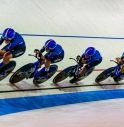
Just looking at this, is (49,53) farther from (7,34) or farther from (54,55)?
(7,34)

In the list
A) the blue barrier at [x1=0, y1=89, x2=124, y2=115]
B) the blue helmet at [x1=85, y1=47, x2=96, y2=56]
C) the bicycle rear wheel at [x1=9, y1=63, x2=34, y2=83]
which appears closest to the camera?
the blue barrier at [x1=0, y1=89, x2=124, y2=115]

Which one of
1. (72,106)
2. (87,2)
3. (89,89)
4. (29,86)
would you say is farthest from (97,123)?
(87,2)

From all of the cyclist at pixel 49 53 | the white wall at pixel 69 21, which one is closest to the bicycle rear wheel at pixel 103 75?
the white wall at pixel 69 21

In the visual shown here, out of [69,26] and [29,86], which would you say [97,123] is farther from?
[69,26]

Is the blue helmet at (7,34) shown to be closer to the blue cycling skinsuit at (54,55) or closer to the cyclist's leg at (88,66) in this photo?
the blue cycling skinsuit at (54,55)

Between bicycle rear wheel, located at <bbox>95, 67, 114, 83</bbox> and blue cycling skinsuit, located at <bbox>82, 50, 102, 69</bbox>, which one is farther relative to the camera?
bicycle rear wheel, located at <bbox>95, 67, 114, 83</bbox>

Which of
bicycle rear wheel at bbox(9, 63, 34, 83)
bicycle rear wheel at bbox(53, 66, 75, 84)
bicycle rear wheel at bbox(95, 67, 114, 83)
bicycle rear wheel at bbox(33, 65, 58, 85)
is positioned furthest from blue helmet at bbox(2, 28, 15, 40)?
bicycle rear wheel at bbox(95, 67, 114, 83)

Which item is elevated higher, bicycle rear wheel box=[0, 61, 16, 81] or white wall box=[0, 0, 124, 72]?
white wall box=[0, 0, 124, 72]

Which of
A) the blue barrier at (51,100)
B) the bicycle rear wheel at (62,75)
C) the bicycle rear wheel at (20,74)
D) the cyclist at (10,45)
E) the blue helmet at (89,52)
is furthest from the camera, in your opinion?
the blue helmet at (89,52)

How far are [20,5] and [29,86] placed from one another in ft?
5.32

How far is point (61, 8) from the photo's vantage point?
744 centimetres

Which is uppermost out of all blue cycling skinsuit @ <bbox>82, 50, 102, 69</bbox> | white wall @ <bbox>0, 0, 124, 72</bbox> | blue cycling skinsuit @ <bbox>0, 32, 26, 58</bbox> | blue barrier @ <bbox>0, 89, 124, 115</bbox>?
white wall @ <bbox>0, 0, 124, 72</bbox>

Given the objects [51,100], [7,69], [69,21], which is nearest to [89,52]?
[69,21]

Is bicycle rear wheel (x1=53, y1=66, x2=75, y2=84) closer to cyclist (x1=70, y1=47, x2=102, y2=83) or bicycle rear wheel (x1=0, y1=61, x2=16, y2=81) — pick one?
cyclist (x1=70, y1=47, x2=102, y2=83)
